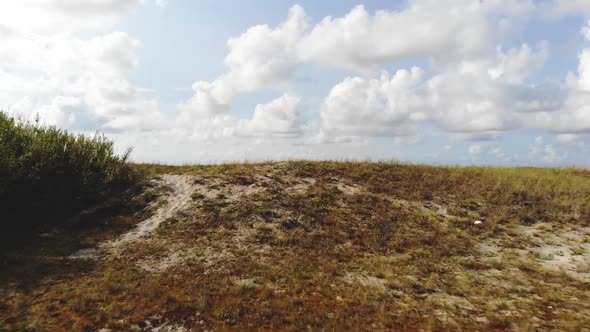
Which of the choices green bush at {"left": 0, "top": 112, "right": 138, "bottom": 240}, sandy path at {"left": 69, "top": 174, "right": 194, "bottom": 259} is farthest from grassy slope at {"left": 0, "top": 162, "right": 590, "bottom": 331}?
green bush at {"left": 0, "top": 112, "right": 138, "bottom": 240}

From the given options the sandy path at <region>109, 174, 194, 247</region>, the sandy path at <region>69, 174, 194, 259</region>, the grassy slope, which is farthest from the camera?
the sandy path at <region>109, 174, 194, 247</region>

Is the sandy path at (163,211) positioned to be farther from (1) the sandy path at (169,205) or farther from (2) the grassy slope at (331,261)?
(2) the grassy slope at (331,261)

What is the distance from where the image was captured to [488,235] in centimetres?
1767

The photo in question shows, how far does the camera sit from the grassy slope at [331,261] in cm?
1039

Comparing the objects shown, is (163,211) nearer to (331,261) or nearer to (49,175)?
(49,175)

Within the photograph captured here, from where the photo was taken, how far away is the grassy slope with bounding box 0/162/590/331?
34.1 ft

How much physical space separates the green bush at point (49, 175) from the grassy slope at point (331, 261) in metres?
2.92

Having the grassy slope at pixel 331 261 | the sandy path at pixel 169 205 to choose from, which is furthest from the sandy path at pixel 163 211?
the grassy slope at pixel 331 261

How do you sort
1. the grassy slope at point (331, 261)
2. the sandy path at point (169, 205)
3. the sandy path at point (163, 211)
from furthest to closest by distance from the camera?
1. the sandy path at point (169, 205)
2. the sandy path at point (163, 211)
3. the grassy slope at point (331, 261)

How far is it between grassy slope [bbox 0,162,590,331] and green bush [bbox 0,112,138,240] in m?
2.92

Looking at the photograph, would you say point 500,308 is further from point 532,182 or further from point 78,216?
point 78,216

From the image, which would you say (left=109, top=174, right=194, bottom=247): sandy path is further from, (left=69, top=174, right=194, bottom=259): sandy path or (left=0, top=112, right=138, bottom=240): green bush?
(left=0, top=112, right=138, bottom=240): green bush

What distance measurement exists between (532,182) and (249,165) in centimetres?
2092

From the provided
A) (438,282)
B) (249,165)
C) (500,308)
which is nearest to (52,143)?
(249,165)
